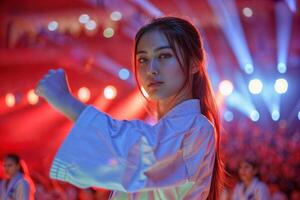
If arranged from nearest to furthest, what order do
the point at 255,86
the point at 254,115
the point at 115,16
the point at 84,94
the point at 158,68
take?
the point at 158,68
the point at 255,86
the point at 254,115
the point at 115,16
the point at 84,94

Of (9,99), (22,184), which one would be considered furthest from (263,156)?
(9,99)

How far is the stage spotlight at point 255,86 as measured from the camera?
9172mm

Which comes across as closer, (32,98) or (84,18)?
(84,18)

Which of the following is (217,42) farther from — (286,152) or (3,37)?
(3,37)

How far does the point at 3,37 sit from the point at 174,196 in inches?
364

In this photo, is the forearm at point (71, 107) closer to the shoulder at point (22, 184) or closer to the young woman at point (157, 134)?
the young woman at point (157, 134)

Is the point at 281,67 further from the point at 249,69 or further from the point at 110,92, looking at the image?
the point at 110,92

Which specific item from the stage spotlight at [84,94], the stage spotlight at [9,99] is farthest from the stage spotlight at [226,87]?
the stage spotlight at [9,99]

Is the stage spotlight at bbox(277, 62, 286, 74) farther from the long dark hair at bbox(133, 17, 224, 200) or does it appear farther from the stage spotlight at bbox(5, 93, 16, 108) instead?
the long dark hair at bbox(133, 17, 224, 200)

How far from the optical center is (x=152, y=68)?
122cm

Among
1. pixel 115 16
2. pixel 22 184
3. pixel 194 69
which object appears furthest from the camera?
pixel 115 16

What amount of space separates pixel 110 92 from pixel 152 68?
867 centimetres

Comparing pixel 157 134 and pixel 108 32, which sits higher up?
pixel 157 134

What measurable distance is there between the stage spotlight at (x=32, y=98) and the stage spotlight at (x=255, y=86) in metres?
3.84
